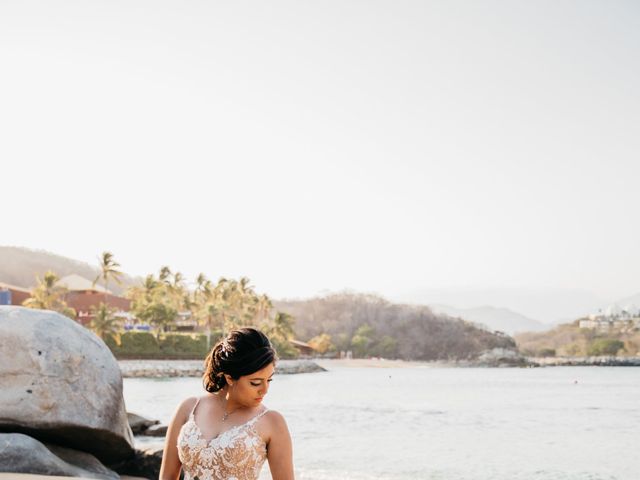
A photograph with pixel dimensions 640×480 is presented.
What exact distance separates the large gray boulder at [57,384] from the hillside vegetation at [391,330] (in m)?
160

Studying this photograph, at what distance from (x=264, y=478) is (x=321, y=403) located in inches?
1270

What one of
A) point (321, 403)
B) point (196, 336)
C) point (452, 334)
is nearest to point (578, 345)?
point (452, 334)

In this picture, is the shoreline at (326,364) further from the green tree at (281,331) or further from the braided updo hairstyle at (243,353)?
the braided updo hairstyle at (243,353)

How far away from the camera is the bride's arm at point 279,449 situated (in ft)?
9.18

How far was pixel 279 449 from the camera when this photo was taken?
2.81 m

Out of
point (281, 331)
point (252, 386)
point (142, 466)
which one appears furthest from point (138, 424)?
point (281, 331)

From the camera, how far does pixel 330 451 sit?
67.6ft

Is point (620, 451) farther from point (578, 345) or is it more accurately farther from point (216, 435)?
point (578, 345)

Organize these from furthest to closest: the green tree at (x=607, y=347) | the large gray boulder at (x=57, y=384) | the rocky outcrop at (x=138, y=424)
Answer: the green tree at (x=607, y=347)
the rocky outcrop at (x=138, y=424)
the large gray boulder at (x=57, y=384)

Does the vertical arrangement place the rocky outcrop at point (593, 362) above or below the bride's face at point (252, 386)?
below

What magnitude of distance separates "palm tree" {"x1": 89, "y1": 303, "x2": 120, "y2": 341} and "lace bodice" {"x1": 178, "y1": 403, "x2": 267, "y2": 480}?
222 feet

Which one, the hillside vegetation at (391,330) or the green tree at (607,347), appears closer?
the hillside vegetation at (391,330)

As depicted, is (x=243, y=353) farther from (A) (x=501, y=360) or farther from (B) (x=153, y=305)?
(A) (x=501, y=360)

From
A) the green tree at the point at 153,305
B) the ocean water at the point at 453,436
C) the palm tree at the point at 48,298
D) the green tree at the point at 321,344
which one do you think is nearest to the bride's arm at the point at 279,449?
the ocean water at the point at 453,436
